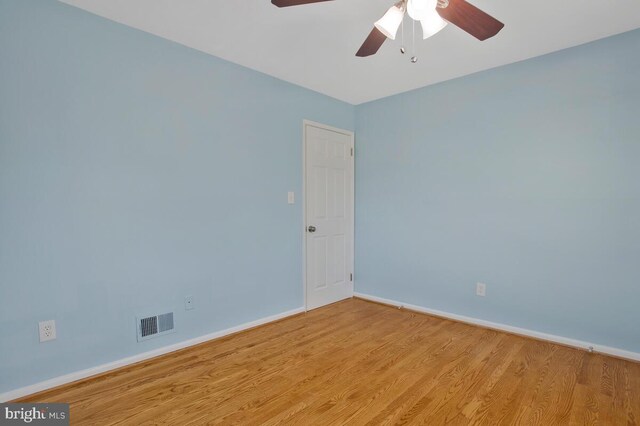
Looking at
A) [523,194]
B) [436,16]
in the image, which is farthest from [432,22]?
[523,194]

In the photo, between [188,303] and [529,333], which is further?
[529,333]

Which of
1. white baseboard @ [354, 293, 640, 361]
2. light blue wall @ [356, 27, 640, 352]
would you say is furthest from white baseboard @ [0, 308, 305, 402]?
light blue wall @ [356, 27, 640, 352]

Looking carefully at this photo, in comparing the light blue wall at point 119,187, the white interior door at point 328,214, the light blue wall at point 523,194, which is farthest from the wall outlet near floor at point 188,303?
the light blue wall at point 523,194

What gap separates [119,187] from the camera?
2.30 m

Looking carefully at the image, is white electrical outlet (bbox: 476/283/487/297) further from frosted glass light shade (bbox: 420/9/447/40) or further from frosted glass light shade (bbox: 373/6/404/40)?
frosted glass light shade (bbox: 373/6/404/40)

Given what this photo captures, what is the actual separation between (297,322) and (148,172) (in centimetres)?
194

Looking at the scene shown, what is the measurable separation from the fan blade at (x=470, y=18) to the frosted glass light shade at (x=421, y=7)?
99 millimetres

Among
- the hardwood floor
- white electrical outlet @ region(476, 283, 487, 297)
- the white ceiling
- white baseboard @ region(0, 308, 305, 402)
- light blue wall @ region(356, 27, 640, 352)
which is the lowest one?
the hardwood floor

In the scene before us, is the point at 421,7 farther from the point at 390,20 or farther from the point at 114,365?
the point at 114,365

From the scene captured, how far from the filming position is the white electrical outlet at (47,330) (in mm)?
2016

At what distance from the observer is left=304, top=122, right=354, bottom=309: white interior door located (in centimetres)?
361

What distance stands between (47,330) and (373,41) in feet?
8.83

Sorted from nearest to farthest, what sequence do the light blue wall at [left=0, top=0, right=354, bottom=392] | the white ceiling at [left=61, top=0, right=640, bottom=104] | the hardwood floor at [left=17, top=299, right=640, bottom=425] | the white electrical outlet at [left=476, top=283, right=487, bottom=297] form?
the hardwood floor at [left=17, top=299, right=640, bottom=425] < the light blue wall at [left=0, top=0, right=354, bottom=392] < the white ceiling at [left=61, top=0, right=640, bottom=104] < the white electrical outlet at [left=476, top=283, right=487, bottom=297]

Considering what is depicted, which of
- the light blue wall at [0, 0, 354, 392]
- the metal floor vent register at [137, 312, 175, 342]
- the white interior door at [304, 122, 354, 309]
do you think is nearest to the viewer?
the light blue wall at [0, 0, 354, 392]
